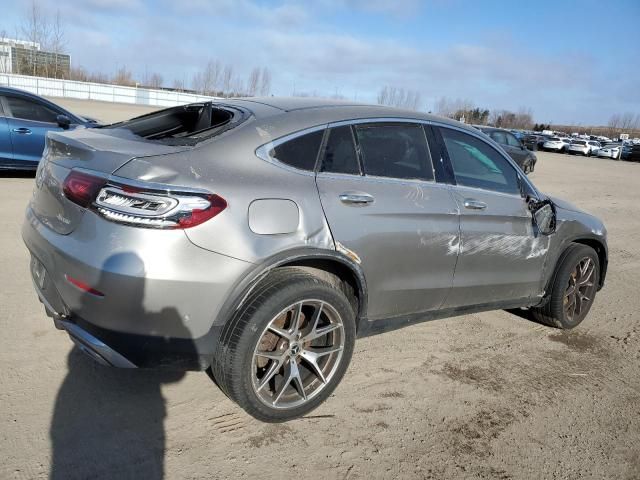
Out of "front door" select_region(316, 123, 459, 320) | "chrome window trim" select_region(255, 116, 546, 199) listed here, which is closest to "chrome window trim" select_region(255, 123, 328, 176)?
"chrome window trim" select_region(255, 116, 546, 199)

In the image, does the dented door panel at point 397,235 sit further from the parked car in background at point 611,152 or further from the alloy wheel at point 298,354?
the parked car in background at point 611,152

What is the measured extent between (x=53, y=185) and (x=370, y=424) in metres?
2.21

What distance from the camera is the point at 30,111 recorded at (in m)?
8.42

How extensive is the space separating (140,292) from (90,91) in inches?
2185

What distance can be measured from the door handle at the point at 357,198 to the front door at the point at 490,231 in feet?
2.64

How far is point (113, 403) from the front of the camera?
2.91 m

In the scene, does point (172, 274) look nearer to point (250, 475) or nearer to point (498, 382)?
point (250, 475)

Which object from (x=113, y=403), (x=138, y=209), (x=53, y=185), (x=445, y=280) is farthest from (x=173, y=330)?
(x=445, y=280)

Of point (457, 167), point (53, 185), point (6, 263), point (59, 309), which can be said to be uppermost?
point (457, 167)

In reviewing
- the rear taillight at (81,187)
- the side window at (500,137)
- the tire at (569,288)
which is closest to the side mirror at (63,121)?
the rear taillight at (81,187)

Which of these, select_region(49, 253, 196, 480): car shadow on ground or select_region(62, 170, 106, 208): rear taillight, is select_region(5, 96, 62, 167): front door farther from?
select_region(62, 170, 106, 208): rear taillight

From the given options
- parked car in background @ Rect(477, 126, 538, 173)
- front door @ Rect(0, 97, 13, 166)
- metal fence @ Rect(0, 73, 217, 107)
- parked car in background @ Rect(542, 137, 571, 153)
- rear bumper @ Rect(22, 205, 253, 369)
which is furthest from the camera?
metal fence @ Rect(0, 73, 217, 107)

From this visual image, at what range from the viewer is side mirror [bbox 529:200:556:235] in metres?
4.02

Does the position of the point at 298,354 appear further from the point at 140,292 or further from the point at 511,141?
the point at 511,141
